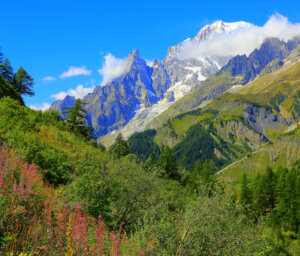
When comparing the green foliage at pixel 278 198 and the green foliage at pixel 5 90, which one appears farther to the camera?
the green foliage at pixel 278 198

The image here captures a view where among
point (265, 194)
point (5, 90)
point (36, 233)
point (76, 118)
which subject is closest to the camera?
point (36, 233)

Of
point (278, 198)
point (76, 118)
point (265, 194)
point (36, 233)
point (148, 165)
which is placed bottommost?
point (278, 198)

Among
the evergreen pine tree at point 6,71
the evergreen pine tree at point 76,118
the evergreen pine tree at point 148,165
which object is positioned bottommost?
the evergreen pine tree at point 148,165

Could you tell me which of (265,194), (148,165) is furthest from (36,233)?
(265,194)

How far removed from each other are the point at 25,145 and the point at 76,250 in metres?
8.69

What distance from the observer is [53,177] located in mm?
11336

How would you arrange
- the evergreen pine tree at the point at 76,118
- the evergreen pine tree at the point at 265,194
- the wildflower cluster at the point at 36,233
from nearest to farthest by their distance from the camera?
1. the wildflower cluster at the point at 36,233
2. the evergreen pine tree at the point at 76,118
3. the evergreen pine tree at the point at 265,194

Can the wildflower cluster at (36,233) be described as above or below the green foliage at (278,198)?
above

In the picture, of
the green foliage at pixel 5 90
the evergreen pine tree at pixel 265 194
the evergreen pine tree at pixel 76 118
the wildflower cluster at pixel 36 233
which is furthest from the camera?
the evergreen pine tree at pixel 265 194

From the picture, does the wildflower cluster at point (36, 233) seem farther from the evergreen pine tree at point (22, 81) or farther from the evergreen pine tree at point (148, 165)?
the evergreen pine tree at point (22, 81)

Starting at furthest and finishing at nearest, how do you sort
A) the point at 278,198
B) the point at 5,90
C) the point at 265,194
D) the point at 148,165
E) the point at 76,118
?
1. the point at 265,194
2. the point at 278,198
3. the point at 76,118
4. the point at 5,90
5. the point at 148,165

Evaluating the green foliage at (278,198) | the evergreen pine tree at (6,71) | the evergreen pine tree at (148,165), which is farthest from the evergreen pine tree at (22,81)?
the green foliage at (278,198)

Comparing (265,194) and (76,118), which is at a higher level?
(76,118)

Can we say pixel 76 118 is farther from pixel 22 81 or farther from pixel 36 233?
pixel 36 233
